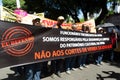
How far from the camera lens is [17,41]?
7.37m

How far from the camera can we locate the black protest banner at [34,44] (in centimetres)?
716

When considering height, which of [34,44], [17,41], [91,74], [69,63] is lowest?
[91,74]

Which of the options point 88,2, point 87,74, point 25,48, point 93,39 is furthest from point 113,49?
point 88,2

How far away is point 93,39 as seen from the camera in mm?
11266

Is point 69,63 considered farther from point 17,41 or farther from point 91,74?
point 17,41

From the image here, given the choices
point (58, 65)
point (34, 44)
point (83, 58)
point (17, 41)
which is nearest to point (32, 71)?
point (34, 44)

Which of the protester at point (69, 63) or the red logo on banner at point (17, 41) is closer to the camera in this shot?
the red logo on banner at point (17, 41)

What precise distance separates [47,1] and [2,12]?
2316cm

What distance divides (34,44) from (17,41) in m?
0.66

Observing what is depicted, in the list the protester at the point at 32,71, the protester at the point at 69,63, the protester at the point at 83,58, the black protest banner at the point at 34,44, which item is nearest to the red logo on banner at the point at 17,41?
the black protest banner at the point at 34,44

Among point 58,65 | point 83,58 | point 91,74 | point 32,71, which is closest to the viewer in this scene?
point 32,71

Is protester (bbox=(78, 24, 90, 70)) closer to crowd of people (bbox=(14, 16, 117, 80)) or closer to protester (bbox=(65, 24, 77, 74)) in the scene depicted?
crowd of people (bbox=(14, 16, 117, 80))

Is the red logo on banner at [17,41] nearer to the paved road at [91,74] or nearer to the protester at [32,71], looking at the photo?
the protester at [32,71]

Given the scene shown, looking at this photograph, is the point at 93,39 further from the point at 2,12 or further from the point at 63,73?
the point at 2,12
